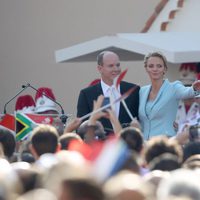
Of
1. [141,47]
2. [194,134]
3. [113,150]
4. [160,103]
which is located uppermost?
[141,47]

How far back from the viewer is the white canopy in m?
11.4

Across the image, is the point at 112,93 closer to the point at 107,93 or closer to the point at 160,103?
the point at 107,93

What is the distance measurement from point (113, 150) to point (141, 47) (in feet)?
21.3

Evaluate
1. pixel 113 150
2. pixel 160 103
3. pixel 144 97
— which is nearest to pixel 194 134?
pixel 160 103

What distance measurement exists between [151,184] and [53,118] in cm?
428

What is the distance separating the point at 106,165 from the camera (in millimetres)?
4965

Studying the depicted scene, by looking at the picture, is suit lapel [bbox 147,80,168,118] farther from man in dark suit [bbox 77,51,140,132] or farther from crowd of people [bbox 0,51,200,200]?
man in dark suit [bbox 77,51,140,132]

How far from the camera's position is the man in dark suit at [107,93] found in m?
8.78

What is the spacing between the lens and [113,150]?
5062mm

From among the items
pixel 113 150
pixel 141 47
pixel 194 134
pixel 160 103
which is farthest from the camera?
pixel 141 47

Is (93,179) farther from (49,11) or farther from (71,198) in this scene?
(49,11)

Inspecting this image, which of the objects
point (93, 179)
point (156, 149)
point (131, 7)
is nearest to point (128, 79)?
point (131, 7)

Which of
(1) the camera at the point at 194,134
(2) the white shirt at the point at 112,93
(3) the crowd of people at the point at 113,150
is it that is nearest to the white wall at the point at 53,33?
(3) the crowd of people at the point at 113,150

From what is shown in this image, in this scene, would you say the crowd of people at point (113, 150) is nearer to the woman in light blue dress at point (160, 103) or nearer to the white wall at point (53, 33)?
the woman in light blue dress at point (160, 103)
